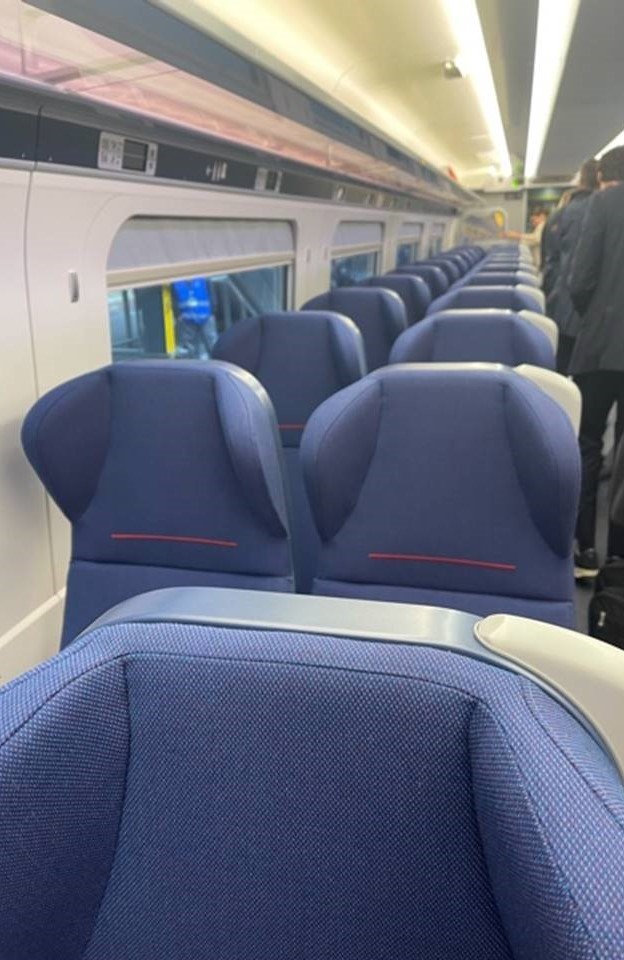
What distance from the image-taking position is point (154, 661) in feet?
1.94

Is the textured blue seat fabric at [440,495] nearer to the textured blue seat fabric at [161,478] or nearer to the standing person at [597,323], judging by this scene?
the textured blue seat fabric at [161,478]

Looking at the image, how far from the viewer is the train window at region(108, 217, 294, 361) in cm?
257

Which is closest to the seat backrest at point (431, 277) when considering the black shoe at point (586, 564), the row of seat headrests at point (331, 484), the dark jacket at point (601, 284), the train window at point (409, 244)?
the dark jacket at point (601, 284)

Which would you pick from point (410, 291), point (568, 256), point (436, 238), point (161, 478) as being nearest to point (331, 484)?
point (161, 478)

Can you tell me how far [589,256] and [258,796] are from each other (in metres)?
3.11

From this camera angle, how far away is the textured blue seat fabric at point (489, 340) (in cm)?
261

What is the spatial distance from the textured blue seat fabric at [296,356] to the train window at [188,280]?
0.39 meters

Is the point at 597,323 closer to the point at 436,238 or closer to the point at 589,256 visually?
the point at 589,256

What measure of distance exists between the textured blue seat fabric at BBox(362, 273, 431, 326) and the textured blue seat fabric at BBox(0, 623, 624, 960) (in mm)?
4352

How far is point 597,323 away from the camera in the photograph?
3.21m

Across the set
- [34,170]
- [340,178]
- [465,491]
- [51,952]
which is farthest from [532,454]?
[340,178]

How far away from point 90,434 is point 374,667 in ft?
3.90

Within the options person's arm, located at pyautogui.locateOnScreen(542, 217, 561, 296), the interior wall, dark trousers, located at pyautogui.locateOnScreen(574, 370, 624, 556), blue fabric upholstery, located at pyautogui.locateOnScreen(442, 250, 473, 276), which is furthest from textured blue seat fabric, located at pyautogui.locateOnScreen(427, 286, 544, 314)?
blue fabric upholstery, located at pyautogui.locateOnScreen(442, 250, 473, 276)

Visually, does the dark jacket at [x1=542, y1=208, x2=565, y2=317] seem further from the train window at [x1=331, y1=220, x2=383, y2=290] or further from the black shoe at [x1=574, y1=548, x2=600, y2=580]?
the black shoe at [x1=574, y1=548, x2=600, y2=580]
